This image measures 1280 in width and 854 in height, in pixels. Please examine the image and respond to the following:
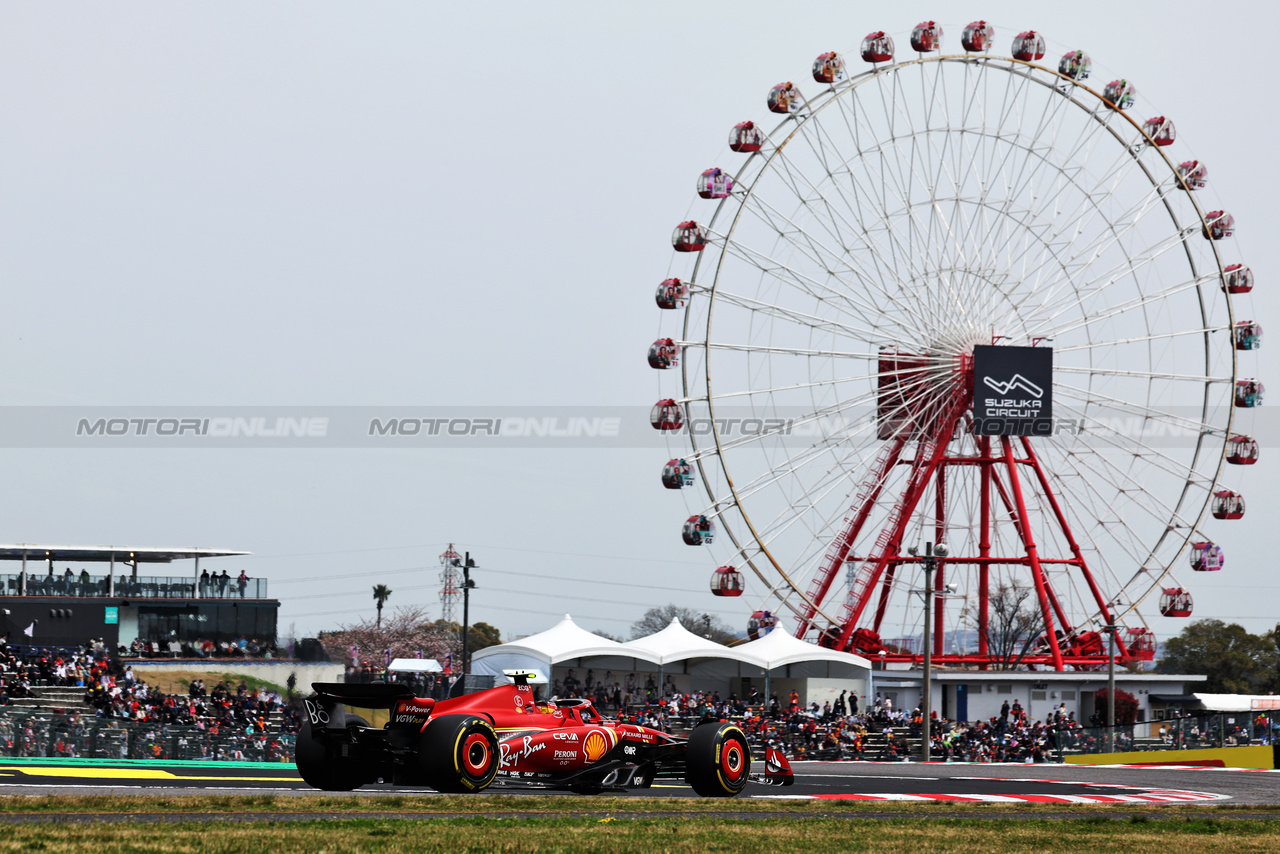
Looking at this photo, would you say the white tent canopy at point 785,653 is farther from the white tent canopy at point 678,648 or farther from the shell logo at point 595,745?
the shell logo at point 595,745

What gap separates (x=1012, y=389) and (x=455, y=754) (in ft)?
107

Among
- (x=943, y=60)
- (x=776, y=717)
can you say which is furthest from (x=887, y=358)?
(x=776, y=717)

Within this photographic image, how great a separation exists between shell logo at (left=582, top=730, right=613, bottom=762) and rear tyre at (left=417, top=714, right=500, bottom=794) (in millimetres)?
1562

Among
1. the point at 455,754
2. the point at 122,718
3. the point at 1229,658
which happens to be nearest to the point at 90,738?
the point at 122,718

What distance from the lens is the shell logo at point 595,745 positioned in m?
17.4

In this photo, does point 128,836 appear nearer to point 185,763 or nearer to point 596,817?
point 596,817

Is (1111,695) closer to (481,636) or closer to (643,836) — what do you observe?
(643,836)

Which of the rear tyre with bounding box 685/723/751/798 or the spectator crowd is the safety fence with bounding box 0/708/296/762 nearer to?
the spectator crowd

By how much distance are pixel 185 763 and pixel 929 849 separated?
1879cm

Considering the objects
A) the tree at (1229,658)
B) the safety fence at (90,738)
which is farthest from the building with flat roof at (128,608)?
the tree at (1229,658)

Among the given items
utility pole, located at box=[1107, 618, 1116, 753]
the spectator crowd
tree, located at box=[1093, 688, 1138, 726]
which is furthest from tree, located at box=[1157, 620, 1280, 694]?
the spectator crowd

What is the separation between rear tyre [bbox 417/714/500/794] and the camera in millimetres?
15781

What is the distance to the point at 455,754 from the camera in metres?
15.8

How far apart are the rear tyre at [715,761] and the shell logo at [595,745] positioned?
1.09 m
